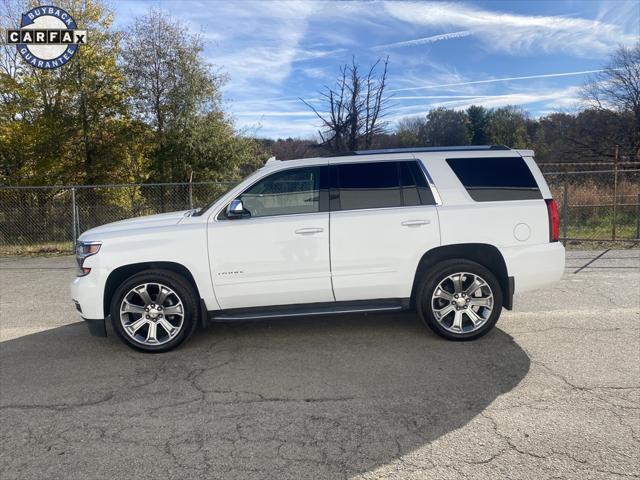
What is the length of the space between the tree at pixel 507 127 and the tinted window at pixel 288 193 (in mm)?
67104

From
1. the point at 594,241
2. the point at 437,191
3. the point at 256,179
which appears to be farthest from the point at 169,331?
the point at 594,241

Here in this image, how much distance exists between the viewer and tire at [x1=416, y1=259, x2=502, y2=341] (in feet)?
15.5

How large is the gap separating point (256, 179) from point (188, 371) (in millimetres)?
1987

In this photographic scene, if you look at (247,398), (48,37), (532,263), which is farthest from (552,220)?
(48,37)

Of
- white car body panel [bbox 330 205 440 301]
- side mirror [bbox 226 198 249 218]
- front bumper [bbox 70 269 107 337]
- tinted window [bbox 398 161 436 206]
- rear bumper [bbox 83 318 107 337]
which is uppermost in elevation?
tinted window [bbox 398 161 436 206]

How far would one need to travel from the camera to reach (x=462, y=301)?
4.77 metres

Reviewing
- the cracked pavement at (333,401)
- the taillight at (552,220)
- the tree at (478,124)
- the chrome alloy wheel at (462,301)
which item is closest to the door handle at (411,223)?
the chrome alloy wheel at (462,301)

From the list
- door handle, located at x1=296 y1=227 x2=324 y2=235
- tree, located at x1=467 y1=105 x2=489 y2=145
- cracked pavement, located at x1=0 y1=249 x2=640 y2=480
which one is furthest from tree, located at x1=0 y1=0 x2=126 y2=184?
tree, located at x1=467 y1=105 x2=489 y2=145

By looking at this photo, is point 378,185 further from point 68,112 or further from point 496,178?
point 68,112

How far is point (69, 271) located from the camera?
9.71 m

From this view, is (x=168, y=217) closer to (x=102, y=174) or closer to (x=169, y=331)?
(x=169, y=331)

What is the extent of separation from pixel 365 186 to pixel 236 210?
1.35 m

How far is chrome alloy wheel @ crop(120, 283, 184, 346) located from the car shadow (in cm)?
22

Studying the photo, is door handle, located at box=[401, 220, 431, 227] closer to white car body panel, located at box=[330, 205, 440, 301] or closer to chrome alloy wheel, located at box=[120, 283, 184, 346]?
white car body panel, located at box=[330, 205, 440, 301]
